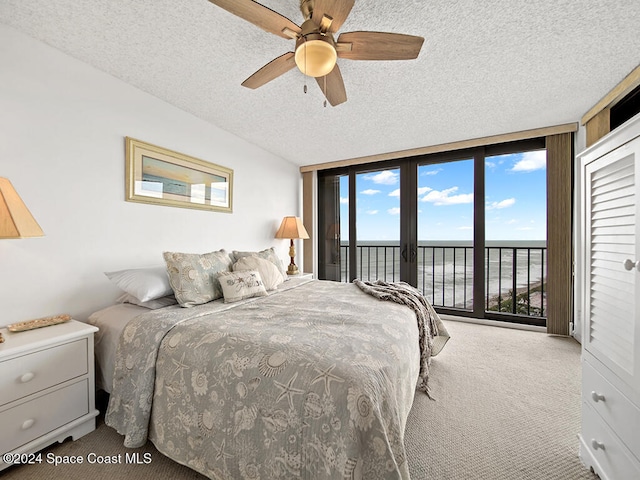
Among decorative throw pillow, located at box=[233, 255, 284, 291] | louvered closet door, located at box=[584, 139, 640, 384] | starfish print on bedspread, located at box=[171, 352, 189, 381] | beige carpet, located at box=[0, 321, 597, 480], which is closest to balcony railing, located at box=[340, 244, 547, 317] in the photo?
beige carpet, located at box=[0, 321, 597, 480]

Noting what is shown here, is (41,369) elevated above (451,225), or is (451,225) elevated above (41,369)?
(451,225)

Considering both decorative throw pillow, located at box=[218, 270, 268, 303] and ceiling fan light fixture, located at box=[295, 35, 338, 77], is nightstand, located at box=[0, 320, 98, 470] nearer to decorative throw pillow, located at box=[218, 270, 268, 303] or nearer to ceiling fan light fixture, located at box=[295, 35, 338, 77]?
decorative throw pillow, located at box=[218, 270, 268, 303]

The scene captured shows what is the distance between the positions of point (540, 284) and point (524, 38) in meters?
3.30

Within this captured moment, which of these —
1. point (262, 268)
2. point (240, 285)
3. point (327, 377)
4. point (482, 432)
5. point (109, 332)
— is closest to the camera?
point (327, 377)

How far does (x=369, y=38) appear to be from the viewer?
53.9 inches

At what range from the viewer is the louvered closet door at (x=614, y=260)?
1029mm

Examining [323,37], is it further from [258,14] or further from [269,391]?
[269,391]

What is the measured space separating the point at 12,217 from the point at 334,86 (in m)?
1.91

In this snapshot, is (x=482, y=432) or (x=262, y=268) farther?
(x=262, y=268)

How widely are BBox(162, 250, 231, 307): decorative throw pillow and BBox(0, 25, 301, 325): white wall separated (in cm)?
55

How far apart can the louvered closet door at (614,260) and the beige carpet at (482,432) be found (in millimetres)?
644

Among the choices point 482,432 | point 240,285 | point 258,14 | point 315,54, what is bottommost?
point 482,432

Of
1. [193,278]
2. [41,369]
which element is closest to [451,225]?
[193,278]

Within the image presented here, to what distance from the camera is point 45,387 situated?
1382mm
